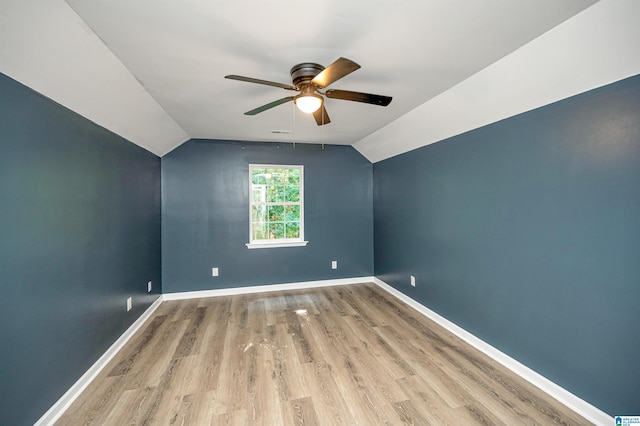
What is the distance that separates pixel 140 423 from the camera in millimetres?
1722

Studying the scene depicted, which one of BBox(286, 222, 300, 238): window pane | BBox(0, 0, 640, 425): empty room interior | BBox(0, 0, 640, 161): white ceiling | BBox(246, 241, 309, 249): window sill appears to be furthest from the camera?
BBox(286, 222, 300, 238): window pane

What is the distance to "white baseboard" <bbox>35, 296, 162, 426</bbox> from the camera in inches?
66.6

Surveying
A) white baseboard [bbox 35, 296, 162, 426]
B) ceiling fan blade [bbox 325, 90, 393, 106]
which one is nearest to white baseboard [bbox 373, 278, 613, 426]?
ceiling fan blade [bbox 325, 90, 393, 106]

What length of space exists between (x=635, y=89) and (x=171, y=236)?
4745 millimetres

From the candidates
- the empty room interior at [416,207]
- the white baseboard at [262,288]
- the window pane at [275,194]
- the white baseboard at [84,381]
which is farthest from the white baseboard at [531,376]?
the white baseboard at [84,381]

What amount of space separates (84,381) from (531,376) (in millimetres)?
3406

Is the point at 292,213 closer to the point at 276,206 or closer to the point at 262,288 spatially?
the point at 276,206

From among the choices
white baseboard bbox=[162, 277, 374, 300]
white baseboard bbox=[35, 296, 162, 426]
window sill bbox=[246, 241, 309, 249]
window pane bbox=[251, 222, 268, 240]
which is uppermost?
window pane bbox=[251, 222, 268, 240]

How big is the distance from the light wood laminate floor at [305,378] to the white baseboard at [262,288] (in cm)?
67

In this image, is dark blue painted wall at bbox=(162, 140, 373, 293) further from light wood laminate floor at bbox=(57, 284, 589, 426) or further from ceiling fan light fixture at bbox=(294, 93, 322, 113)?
ceiling fan light fixture at bbox=(294, 93, 322, 113)

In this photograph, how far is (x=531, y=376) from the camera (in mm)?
2088

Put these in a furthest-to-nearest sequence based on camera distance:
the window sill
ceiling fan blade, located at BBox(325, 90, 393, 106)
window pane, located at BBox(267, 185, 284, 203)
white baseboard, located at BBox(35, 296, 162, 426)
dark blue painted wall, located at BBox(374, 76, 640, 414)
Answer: window pane, located at BBox(267, 185, 284, 203) → the window sill → ceiling fan blade, located at BBox(325, 90, 393, 106) → white baseboard, located at BBox(35, 296, 162, 426) → dark blue painted wall, located at BBox(374, 76, 640, 414)

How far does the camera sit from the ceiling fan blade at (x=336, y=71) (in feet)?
4.69

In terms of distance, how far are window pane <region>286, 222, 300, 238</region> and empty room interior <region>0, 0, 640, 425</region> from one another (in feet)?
4.30
